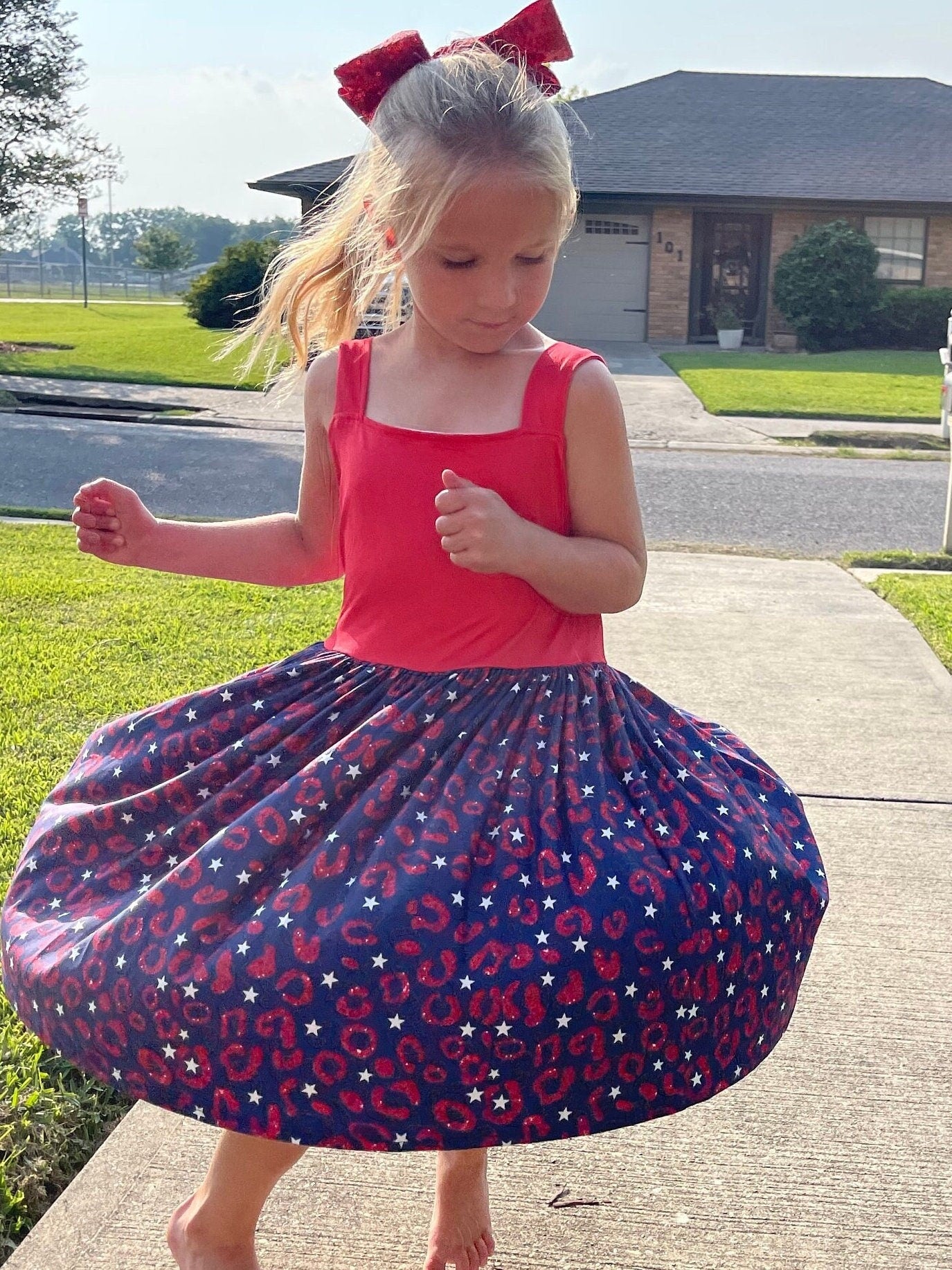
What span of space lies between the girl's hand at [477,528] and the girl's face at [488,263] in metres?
0.25

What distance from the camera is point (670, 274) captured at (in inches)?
1150

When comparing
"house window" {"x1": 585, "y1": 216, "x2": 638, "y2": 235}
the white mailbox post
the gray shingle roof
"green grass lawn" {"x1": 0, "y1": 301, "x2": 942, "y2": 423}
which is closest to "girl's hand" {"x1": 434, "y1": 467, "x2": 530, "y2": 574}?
the white mailbox post

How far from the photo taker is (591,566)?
1.98 meters

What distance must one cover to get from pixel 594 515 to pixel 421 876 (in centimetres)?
61

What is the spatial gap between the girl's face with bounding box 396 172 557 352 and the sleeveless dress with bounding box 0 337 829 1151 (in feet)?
0.38

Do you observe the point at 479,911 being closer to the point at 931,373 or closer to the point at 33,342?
the point at 931,373

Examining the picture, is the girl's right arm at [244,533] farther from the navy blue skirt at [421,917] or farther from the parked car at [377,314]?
the navy blue skirt at [421,917]

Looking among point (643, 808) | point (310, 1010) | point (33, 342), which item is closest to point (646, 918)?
point (643, 808)

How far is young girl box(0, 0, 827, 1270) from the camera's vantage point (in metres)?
1.66

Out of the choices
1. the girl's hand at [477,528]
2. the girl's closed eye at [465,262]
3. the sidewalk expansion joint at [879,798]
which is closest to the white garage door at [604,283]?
the sidewalk expansion joint at [879,798]

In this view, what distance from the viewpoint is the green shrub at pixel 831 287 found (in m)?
26.4

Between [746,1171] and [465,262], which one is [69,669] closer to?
[746,1171]

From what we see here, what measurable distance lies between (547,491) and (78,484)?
29.0 ft

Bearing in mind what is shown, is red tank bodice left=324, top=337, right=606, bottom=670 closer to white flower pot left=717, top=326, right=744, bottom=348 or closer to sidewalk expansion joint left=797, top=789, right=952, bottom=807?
sidewalk expansion joint left=797, top=789, right=952, bottom=807
